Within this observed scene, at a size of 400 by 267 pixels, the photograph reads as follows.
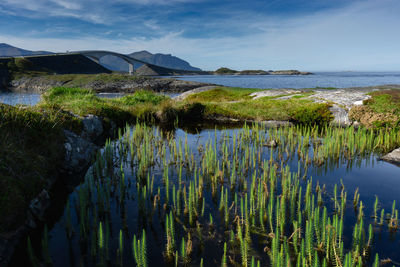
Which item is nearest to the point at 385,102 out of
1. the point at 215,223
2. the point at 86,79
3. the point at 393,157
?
the point at 393,157

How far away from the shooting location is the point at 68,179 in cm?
902

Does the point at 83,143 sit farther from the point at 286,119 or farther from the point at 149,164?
the point at 286,119

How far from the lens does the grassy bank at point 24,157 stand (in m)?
5.86

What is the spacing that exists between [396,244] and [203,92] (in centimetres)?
3194

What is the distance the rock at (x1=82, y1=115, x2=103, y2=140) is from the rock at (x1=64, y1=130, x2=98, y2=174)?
145 centimetres

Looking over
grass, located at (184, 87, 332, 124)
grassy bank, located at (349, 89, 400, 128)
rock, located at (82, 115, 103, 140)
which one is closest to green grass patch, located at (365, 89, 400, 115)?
grassy bank, located at (349, 89, 400, 128)

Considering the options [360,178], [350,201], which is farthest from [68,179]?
[360,178]

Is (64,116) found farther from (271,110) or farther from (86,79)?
(86,79)

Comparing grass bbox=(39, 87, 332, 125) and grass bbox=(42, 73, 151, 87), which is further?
grass bbox=(42, 73, 151, 87)

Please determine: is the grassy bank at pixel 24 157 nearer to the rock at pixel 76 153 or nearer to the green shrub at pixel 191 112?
the rock at pixel 76 153

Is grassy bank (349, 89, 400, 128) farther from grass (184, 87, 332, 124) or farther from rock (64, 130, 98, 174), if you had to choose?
rock (64, 130, 98, 174)

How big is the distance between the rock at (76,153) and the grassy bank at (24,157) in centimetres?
33

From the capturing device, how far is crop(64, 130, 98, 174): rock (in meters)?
9.61

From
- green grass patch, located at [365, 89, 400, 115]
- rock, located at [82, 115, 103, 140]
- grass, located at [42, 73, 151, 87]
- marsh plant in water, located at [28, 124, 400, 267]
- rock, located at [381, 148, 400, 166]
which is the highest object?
grass, located at [42, 73, 151, 87]
